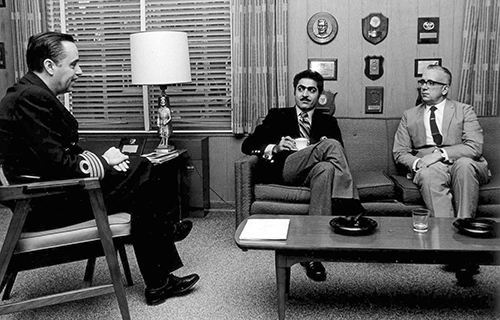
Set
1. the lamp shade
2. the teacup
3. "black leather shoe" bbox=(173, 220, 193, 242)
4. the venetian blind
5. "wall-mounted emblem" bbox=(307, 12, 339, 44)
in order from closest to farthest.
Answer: "black leather shoe" bbox=(173, 220, 193, 242), the teacup, the lamp shade, "wall-mounted emblem" bbox=(307, 12, 339, 44), the venetian blind

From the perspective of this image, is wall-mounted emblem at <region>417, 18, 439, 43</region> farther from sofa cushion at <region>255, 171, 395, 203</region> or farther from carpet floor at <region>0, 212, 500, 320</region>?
carpet floor at <region>0, 212, 500, 320</region>

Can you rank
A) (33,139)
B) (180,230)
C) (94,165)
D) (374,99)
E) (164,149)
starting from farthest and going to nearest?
(374,99), (164,149), (180,230), (94,165), (33,139)

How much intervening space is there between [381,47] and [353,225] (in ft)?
7.65

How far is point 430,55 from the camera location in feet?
14.3

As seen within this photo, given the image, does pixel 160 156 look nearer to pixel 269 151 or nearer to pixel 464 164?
pixel 269 151

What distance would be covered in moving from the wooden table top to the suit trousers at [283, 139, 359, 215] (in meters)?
0.75

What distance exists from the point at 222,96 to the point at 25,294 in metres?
2.33

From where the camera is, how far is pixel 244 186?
358 centimetres

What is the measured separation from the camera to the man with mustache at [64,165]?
241cm

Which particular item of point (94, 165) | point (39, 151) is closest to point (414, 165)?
point (94, 165)

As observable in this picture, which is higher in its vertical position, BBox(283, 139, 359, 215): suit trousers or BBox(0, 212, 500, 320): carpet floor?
BBox(283, 139, 359, 215): suit trousers

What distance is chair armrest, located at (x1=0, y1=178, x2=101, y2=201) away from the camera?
2.23 m

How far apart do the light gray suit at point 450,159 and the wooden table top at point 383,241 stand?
78 cm

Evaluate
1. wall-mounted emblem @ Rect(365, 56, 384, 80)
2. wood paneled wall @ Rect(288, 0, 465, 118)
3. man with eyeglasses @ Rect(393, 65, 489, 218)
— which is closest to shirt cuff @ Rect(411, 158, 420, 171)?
man with eyeglasses @ Rect(393, 65, 489, 218)
